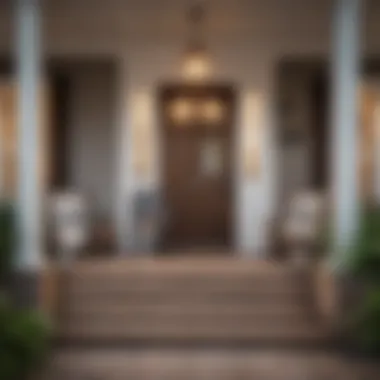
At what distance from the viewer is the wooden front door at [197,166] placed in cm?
1441

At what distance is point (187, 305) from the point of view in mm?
11203

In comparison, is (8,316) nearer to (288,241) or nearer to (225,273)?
(225,273)

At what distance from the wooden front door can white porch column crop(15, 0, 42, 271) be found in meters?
3.42

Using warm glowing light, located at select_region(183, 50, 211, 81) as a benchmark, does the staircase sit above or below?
below

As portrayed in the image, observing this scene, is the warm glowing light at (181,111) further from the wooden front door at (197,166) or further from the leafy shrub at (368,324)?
the leafy shrub at (368,324)

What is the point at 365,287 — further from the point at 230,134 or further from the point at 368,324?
the point at 230,134

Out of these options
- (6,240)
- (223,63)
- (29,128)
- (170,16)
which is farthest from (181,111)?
(6,240)

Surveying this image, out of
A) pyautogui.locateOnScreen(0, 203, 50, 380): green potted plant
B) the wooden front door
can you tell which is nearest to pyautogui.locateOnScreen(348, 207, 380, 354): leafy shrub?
pyautogui.locateOnScreen(0, 203, 50, 380): green potted plant

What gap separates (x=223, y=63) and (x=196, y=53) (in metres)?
0.65

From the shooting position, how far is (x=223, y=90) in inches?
563

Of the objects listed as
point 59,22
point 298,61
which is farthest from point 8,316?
point 298,61

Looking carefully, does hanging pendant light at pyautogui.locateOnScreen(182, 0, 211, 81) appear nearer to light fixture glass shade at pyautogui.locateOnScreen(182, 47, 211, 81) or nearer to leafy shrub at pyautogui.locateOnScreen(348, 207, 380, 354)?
light fixture glass shade at pyautogui.locateOnScreen(182, 47, 211, 81)

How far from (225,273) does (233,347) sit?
1535 millimetres

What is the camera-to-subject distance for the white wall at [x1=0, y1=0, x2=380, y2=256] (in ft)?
45.3
